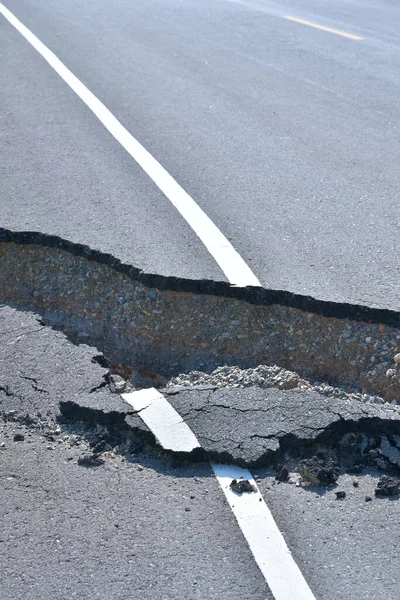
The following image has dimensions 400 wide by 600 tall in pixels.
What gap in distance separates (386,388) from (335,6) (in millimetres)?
13017

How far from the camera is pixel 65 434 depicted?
12.6 ft

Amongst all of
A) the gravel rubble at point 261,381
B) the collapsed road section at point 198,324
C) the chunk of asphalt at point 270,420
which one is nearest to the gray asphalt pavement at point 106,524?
the chunk of asphalt at point 270,420

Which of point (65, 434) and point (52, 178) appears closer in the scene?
point (65, 434)

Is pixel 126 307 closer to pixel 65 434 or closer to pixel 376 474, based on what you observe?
pixel 65 434

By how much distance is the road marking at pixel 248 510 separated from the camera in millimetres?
2832

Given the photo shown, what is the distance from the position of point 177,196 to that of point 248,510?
11.4 feet

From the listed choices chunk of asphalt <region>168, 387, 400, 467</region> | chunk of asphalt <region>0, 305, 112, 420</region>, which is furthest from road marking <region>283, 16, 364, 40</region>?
chunk of asphalt <region>168, 387, 400, 467</region>

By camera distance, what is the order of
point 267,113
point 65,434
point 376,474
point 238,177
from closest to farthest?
point 376,474 < point 65,434 < point 238,177 < point 267,113

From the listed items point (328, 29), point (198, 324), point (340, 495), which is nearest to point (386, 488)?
point (340, 495)

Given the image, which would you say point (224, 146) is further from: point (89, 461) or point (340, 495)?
point (340, 495)

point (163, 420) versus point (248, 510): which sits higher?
point (248, 510)

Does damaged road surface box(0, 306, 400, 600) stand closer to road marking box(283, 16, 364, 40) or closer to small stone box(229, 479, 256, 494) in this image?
small stone box(229, 479, 256, 494)

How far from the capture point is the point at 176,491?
333 centimetres

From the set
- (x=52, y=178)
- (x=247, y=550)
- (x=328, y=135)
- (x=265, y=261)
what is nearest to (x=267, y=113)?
(x=328, y=135)
